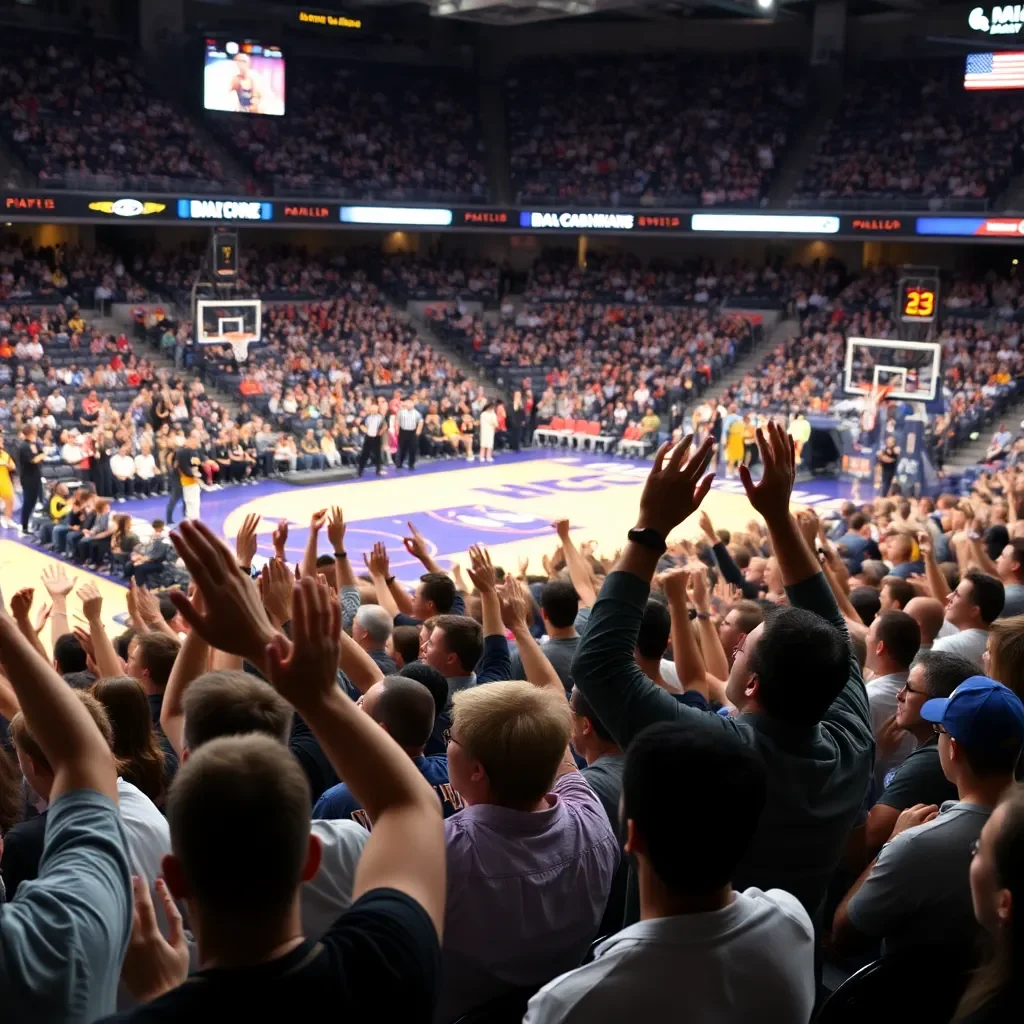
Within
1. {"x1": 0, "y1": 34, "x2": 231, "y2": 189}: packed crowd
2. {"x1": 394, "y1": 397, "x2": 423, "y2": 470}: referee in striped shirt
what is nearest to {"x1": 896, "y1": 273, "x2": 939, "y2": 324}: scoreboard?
{"x1": 394, "y1": 397, "x2": 423, "y2": 470}: referee in striped shirt

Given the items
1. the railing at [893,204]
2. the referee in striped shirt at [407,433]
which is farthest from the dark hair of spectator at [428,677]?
the railing at [893,204]

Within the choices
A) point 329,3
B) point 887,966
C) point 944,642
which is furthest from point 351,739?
point 329,3

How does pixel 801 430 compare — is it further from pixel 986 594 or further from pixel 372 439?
pixel 986 594

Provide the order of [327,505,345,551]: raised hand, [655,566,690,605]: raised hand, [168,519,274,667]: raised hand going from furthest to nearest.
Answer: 1. [327,505,345,551]: raised hand
2. [655,566,690,605]: raised hand
3. [168,519,274,667]: raised hand

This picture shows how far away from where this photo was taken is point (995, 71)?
27.8 meters

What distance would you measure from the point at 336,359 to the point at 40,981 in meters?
26.9

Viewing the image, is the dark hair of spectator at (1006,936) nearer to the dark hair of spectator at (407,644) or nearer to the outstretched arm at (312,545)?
the dark hair of spectator at (407,644)

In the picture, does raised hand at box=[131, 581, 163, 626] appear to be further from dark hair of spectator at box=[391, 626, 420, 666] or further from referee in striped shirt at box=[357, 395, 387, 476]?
referee in striped shirt at box=[357, 395, 387, 476]

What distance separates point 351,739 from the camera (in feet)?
7.19

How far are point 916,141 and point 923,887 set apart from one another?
101 ft

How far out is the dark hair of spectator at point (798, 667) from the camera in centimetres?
327

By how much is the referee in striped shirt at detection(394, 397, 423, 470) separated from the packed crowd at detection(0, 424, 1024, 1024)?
19.4 m

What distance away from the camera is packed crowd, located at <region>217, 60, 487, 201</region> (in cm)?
3188

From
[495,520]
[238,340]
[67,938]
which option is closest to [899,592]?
[67,938]
